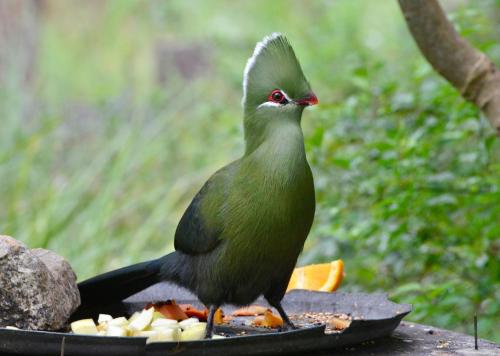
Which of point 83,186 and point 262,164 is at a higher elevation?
point 83,186

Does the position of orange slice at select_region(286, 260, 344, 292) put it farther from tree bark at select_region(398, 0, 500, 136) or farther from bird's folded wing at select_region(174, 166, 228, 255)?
tree bark at select_region(398, 0, 500, 136)

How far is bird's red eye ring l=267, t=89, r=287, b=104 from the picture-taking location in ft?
8.15

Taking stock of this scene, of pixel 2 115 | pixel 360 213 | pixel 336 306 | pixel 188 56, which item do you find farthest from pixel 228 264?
pixel 188 56

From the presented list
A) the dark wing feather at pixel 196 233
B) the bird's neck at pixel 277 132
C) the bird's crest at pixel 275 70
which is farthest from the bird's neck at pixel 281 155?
the dark wing feather at pixel 196 233

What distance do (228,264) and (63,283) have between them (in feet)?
1.62

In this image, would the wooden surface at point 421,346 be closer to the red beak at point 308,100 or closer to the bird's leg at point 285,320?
the bird's leg at point 285,320

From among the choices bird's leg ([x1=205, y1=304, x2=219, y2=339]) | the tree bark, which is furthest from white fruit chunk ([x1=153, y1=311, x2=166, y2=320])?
the tree bark

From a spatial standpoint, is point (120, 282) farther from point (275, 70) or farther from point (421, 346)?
point (421, 346)

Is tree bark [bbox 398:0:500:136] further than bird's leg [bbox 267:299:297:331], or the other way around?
tree bark [bbox 398:0:500:136]

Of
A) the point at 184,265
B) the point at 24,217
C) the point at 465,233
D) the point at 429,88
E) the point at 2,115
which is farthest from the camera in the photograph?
the point at 2,115

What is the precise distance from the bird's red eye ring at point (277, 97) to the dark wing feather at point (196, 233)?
0.36 meters

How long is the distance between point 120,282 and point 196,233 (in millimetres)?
305

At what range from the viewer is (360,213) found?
4422 mm

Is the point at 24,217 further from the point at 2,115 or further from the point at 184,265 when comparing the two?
the point at 184,265
